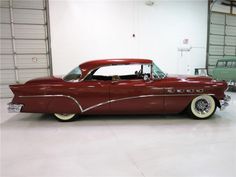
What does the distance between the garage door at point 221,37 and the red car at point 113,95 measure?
6.28m

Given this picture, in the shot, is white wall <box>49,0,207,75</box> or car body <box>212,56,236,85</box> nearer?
white wall <box>49,0,207,75</box>

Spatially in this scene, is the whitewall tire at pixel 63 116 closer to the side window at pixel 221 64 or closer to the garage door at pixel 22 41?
the garage door at pixel 22 41

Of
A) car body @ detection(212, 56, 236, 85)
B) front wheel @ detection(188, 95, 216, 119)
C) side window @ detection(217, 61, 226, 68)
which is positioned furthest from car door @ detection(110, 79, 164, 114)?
side window @ detection(217, 61, 226, 68)

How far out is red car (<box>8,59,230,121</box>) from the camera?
12.6 ft

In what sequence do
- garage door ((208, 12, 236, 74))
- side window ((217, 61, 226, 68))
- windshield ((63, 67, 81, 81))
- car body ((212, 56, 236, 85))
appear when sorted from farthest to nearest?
garage door ((208, 12, 236, 74)), side window ((217, 61, 226, 68)), car body ((212, 56, 236, 85)), windshield ((63, 67, 81, 81))

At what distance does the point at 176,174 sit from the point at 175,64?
23.3ft

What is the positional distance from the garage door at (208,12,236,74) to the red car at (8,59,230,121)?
6284 mm

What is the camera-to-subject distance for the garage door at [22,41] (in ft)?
22.2

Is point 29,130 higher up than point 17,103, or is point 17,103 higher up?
point 17,103

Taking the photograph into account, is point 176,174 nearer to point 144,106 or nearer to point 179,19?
point 144,106

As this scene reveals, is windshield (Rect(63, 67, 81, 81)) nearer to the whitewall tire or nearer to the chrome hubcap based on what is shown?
the whitewall tire

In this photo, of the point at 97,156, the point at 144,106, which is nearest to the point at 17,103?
the point at 97,156

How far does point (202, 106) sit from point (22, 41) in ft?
19.8

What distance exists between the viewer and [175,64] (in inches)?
345
